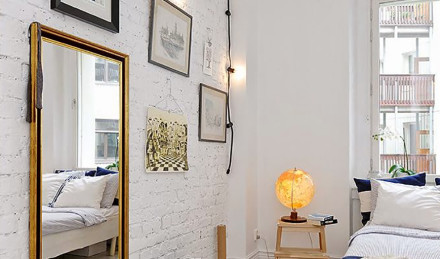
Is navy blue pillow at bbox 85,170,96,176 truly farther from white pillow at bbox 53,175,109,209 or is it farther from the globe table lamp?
the globe table lamp

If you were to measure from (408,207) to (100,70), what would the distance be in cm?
245

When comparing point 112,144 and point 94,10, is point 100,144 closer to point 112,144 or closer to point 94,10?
point 112,144

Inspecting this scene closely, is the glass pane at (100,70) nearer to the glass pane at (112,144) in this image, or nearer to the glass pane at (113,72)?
the glass pane at (113,72)

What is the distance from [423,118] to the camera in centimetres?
447

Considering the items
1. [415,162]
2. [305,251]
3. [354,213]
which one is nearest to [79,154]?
[305,251]

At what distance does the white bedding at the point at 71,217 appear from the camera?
201cm

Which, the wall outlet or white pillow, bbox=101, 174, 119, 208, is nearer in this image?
→ white pillow, bbox=101, 174, 119, 208

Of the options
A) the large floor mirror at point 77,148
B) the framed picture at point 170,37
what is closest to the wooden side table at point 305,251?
the framed picture at point 170,37

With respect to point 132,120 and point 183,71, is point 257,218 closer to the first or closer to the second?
point 183,71

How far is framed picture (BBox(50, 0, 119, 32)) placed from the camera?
2.13 m

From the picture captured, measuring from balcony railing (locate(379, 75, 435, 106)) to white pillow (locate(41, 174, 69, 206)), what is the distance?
3326 millimetres

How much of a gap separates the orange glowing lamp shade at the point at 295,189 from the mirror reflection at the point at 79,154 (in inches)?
72.0

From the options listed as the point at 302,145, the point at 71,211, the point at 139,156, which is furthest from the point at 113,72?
the point at 302,145

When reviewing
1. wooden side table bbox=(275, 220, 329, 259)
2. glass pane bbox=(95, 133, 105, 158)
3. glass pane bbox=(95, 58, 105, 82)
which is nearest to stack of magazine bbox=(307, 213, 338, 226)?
wooden side table bbox=(275, 220, 329, 259)
